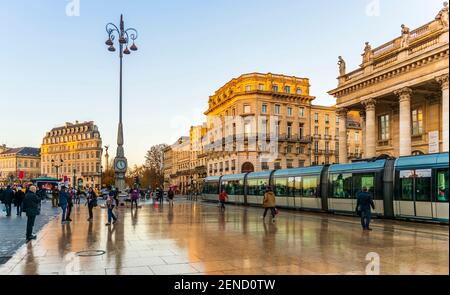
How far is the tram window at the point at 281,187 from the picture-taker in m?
29.7

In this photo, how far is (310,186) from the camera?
87.3 feet

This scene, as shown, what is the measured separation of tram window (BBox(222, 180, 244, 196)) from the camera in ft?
124

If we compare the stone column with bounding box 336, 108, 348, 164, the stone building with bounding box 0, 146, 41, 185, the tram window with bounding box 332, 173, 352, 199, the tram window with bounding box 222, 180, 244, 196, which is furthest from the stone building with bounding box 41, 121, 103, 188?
the tram window with bounding box 332, 173, 352, 199

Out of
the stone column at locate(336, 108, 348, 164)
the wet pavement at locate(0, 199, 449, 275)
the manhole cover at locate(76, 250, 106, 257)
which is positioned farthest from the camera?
the stone column at locate(336, 108, 348, 164)

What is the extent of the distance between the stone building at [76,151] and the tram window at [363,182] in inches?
4701

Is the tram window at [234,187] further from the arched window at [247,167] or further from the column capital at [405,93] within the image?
the arched window at [247,167]

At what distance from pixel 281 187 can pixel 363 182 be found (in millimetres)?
9351

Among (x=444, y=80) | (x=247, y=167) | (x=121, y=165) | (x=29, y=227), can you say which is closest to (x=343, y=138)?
(x=444, y=80)

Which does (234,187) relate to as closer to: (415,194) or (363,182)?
(363,182)

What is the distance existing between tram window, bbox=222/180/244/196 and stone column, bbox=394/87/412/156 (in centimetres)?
1442

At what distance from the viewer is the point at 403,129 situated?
108 feet

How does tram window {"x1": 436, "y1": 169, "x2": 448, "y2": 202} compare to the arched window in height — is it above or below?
below

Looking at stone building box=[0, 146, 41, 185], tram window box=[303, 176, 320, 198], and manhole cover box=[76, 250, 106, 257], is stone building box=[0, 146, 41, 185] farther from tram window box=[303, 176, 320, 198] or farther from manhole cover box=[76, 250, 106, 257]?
manhole cover box=[76, 250, 106, 257]
